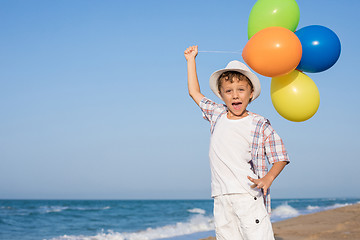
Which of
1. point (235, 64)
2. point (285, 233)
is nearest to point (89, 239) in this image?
point (285, 233)

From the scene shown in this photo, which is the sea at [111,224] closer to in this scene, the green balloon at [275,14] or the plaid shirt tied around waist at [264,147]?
the plaid shirt tied around waist at [264,147]

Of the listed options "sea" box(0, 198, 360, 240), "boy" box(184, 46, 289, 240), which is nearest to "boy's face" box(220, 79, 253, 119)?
"boy" box(184, 46, 289, 240)

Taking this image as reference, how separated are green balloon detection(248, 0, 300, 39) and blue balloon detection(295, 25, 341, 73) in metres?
0.16

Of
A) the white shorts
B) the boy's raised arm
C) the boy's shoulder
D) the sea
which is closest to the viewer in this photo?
the white shorts

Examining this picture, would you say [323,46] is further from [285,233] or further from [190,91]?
[285,233]

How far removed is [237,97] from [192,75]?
646 millimetres

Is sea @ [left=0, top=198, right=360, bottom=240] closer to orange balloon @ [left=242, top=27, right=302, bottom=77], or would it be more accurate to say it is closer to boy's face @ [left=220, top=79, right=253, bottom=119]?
boy's face @ [left=220, top=79, right=253, bottom=119]

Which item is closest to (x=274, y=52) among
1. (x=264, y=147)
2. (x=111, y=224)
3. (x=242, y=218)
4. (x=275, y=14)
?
(x=275, y=14)

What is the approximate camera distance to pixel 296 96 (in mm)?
2871

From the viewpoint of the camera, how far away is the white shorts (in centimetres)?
252

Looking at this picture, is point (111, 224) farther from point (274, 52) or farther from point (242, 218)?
point (274, 52)

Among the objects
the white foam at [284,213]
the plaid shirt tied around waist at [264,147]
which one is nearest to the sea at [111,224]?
the white foam at [284,213]

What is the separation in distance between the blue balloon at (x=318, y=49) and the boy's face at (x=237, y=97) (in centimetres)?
56

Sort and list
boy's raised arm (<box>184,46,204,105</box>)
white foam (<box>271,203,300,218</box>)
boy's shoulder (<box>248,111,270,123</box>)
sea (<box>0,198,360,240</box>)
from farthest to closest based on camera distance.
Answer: white foam (<box>271,203,300,218</box>)
sea (<box>0,198,360,240</box>)
boy's raised arm (<box>184,46,204,105</box>)
boy's shoulder (<box>248,111,270,123</box>)
